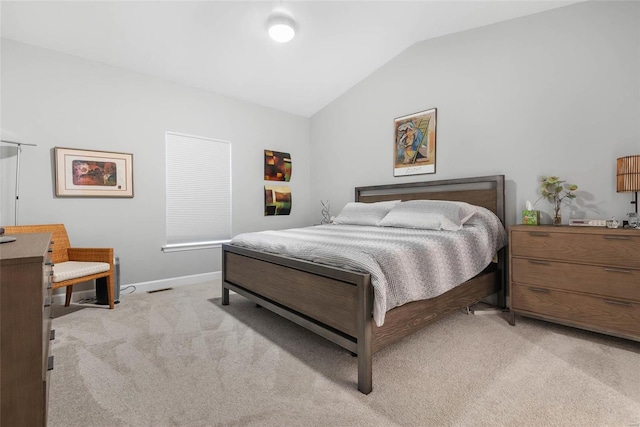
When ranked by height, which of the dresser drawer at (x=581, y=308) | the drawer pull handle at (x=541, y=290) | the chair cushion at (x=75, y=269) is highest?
the chair cushion at (x=75, y=269)

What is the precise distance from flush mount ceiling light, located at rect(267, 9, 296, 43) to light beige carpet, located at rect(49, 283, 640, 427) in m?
2.69

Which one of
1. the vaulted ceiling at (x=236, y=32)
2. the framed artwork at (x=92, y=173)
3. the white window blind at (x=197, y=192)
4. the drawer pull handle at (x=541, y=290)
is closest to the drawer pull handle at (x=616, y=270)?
the drawer pull handle at (x=541, y=290)

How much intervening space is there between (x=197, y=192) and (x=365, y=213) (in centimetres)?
225

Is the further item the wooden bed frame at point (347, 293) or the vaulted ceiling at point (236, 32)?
the vaulted ceiling at point (236, 32)

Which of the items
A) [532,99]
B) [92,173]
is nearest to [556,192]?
[532,99]

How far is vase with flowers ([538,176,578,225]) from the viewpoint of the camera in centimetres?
261

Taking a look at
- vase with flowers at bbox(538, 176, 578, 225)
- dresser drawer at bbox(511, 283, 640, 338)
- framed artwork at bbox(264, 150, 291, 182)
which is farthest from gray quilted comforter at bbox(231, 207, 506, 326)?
framed artwork at bbox(264, 150, 291, 182)

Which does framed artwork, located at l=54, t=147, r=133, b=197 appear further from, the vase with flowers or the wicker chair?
the vase with flowers

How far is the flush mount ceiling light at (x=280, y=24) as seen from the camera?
2.80 m

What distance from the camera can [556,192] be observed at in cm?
262

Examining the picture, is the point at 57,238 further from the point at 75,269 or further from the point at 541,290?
the point at 541,290

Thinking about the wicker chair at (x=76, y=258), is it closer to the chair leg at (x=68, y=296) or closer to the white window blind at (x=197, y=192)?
the chair leg at (x=68, y=296)

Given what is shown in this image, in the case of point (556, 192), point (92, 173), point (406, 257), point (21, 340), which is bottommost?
point (21, 340)

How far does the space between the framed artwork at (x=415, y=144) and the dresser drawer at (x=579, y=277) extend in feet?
4.93
